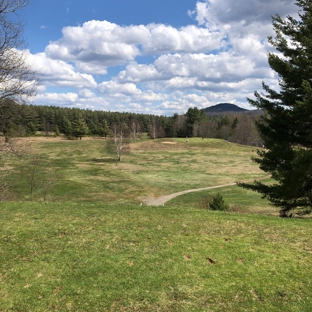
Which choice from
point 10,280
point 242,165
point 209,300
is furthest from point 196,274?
point 242,165

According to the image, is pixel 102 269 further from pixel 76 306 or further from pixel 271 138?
pixel 271 138

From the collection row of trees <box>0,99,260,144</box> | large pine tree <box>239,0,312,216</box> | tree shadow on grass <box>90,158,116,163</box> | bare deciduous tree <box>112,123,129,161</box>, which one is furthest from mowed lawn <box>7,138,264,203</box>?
large pine tree <box>239,0,312,216</box>

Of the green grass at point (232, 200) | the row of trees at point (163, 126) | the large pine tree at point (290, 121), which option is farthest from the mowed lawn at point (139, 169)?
the large pine tree at point (290, 121)

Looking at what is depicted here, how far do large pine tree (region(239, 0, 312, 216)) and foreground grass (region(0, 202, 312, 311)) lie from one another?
344 cm

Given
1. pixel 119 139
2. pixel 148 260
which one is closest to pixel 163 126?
pixel 119 139

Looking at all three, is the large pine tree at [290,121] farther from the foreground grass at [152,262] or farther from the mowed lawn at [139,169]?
the mowed lawn at [139,169]

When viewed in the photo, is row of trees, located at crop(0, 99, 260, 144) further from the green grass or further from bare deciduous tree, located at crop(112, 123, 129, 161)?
the green grass

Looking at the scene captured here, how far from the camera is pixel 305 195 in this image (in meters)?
14.4

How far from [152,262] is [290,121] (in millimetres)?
11878

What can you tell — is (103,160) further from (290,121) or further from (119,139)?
(290,121)

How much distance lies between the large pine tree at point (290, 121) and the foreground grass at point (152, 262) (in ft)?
11.3

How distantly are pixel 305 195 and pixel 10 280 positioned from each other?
13518 millimetres

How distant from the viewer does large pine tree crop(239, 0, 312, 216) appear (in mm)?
13328

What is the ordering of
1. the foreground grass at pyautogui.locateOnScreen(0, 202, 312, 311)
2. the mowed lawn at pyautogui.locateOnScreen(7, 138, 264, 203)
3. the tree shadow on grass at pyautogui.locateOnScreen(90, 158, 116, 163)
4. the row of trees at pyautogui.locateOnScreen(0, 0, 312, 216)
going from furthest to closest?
the tree shadow on grass at pyautogui.locateOnScreen(90, 158, 116, 163)
the mowed lawn at pyautogui.locateOnScreen(7, 138, 264, 203)
the row of trees at pyautogui.locateOnScreen(0, 0, 312, 216)
the foreground grass at pyautogui.locateOnScreen(0, 202, 312, 311)
